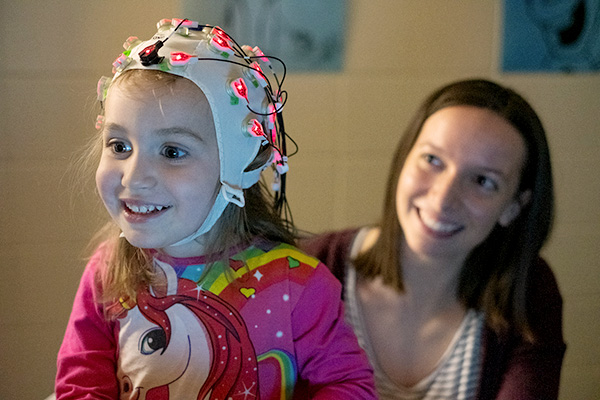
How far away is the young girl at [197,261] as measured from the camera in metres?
0.90

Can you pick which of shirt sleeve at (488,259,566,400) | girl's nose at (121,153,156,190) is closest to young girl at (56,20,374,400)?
girl's nose at (121,153,156,190)

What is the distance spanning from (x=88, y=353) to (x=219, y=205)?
1.22 feet

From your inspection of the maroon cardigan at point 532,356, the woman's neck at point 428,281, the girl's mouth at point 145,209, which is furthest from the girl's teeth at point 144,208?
the maroon cardigan at point 532,356

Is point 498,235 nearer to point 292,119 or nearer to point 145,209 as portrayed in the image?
point 292,119

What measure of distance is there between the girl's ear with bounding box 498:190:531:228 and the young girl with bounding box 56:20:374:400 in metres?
0.47

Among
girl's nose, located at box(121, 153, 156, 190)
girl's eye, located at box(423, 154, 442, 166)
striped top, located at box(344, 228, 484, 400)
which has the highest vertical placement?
girl's nose, located at box(121, 153, 156, 190)

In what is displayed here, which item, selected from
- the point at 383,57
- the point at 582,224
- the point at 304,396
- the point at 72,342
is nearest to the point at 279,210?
the point at 304,396

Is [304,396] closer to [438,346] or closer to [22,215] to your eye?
[438,346]

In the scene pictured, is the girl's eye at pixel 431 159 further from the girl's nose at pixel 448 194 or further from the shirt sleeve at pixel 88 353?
the shirt sleeve at pixel 88 353

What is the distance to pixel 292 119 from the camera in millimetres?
1642

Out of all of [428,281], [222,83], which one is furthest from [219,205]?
[428,281]

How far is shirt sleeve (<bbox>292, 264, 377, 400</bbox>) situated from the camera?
1.01 meters

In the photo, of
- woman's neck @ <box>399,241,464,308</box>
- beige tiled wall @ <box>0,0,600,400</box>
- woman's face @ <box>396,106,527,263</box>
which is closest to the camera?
woman's face @ <box>396,106,527,263</box>

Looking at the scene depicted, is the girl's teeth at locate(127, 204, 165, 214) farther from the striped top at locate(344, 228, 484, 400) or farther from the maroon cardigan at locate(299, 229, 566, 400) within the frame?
the maroon cardigan at locate(299, 229, 566, 400)
